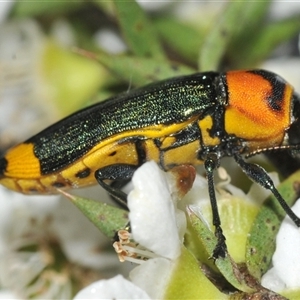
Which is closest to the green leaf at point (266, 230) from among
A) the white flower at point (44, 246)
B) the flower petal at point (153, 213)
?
the flower petal at point (153, 213)

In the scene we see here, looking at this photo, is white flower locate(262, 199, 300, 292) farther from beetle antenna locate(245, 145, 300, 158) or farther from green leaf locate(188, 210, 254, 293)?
beetle antenna locate(245, 145, 300, 158)

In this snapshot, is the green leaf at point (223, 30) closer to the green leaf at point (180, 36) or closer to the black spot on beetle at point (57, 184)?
the green leaf at point (180, 36)

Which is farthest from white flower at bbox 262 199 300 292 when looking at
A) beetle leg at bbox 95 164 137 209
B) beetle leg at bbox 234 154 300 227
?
beetle leg at bbox 95 164 137 209

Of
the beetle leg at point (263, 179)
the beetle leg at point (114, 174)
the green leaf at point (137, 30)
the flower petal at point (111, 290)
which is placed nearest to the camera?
the flower petal at point (111, 290)

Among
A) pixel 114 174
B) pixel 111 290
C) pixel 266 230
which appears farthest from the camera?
pixel 114 174

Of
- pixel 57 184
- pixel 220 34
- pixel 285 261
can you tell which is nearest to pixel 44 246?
pixel 57 184

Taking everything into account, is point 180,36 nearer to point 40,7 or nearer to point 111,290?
point 40,7

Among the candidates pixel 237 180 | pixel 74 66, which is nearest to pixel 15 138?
pixel 74 66
